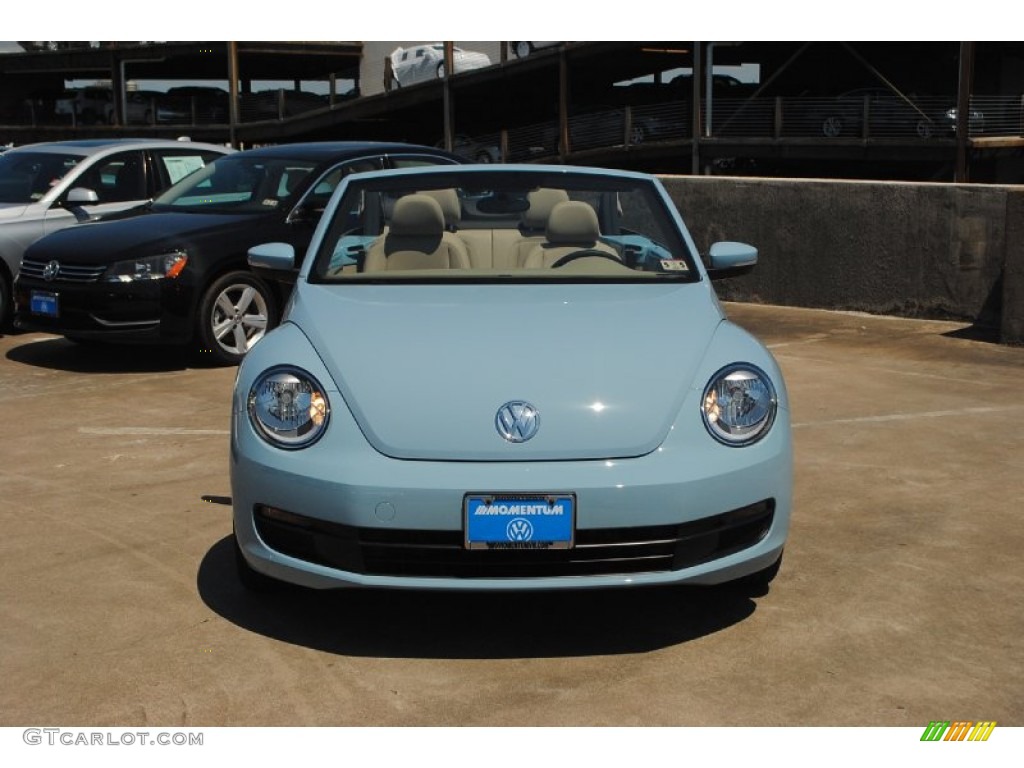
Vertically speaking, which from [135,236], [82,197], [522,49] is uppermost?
[522,49]

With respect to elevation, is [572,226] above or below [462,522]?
above

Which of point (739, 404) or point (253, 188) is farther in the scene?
point (253, 188)

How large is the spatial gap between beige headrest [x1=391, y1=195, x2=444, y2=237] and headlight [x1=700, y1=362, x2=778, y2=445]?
1553 mm

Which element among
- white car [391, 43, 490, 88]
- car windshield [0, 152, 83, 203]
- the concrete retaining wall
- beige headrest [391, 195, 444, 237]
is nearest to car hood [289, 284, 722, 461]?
beige headrest [391, 195, 444, 237]

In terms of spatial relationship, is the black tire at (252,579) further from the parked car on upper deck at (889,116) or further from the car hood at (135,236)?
the parked car on upper deck at (889,116)

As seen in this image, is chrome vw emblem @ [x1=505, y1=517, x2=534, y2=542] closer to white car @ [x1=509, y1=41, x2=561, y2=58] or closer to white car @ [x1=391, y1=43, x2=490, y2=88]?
white car @ [x1=509, y1=41, x2=561, y2=58]

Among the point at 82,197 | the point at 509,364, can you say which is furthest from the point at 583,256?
the point at 82,197

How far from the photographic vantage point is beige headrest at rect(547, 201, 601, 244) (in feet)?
17.8

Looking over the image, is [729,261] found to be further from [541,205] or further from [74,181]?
[74,181]

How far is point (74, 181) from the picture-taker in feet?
37.3

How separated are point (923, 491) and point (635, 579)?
7.90ft

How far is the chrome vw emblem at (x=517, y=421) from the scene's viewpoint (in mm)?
4020

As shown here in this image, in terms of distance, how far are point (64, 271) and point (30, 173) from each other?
246 centimetres

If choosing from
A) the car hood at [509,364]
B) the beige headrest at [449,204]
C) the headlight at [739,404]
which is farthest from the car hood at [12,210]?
the headlight at [739,404]
